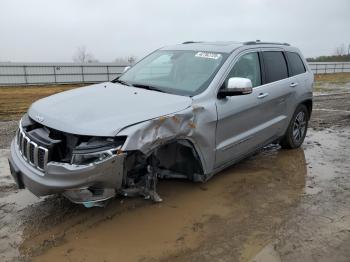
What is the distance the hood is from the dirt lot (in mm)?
1049

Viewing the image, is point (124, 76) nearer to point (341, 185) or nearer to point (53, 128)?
point (53, 128)

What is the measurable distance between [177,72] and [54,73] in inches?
905

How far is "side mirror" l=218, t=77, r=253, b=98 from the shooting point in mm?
4332

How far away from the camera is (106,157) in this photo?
3318 mm

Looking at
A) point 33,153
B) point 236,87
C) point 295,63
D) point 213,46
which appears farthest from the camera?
point 295,63

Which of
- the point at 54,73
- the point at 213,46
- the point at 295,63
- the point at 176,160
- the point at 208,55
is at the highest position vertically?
the point at 213,46

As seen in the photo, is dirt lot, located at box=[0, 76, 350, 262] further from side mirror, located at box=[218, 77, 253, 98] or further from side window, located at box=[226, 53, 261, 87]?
side window, located at box=[226, 53, 261, 87]

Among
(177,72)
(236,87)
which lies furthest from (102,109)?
(236,87)

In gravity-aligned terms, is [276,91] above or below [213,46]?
below

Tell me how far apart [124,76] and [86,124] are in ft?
6.83

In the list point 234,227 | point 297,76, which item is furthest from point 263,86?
point 234,227

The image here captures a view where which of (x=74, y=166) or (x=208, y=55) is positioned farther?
(x=208, y=55)

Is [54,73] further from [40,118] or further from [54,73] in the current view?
[40,118]

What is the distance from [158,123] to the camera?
144 inches
